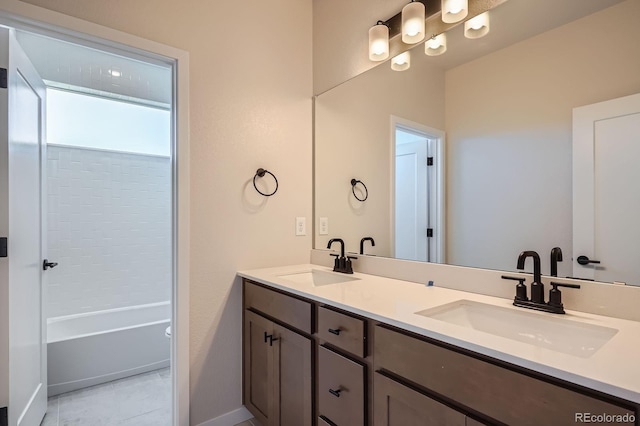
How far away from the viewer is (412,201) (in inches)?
68.2

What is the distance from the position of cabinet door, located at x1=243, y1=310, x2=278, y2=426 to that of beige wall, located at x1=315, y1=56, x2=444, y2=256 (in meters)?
0.71

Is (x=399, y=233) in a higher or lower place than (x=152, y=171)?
lower

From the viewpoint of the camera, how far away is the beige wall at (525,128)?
1091mm

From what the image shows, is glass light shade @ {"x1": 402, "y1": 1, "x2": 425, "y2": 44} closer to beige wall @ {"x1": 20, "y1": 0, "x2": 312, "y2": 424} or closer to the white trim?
the white trim

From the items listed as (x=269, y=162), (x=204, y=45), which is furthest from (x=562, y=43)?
(x=204, y=45)

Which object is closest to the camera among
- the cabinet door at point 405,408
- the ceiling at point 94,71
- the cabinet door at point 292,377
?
the cabinet door at point 405,408

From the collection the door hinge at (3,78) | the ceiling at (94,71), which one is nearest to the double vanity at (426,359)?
the door hinge at (3,78)

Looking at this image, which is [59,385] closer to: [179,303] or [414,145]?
[179,303]

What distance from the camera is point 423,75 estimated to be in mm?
1649

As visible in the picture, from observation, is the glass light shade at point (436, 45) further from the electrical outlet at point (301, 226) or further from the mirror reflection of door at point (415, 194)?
the electrical outlet at point (301, 226)

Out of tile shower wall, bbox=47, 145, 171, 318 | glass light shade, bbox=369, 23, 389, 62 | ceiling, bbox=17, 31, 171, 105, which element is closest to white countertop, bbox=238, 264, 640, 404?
glass light shade, bbox=369, 23, 389, 62

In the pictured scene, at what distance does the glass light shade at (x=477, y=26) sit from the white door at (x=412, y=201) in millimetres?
495

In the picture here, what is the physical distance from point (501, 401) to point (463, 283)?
27.1 inches

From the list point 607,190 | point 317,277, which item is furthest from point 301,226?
point 607,190
